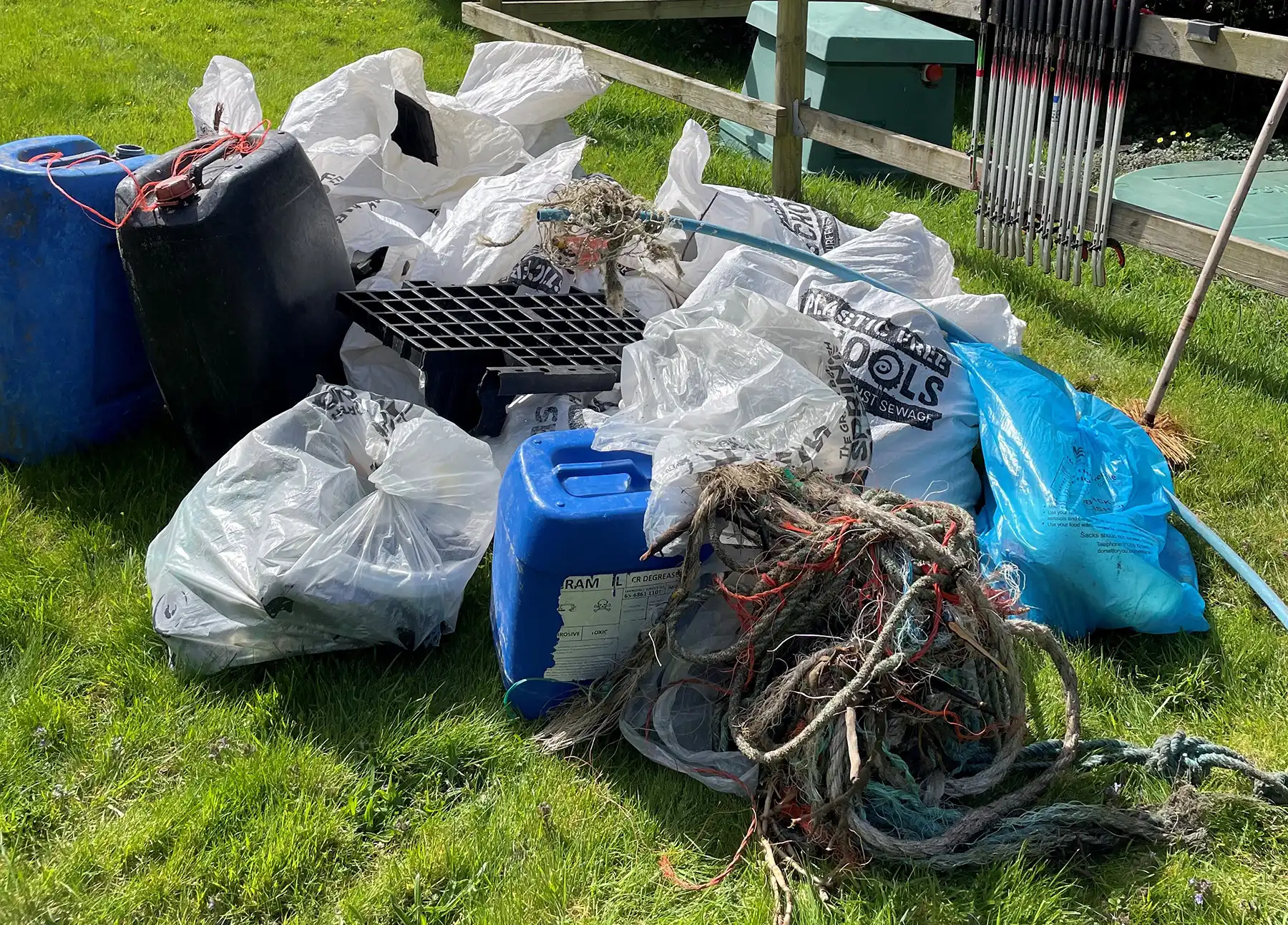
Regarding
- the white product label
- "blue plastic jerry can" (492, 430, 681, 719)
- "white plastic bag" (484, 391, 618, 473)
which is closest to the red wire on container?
"white plastic bag" (484, 391, 618, 473)

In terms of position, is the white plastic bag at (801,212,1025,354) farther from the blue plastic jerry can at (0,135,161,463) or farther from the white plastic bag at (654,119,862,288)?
the blue plastic jerry can at (0,135,161,463)

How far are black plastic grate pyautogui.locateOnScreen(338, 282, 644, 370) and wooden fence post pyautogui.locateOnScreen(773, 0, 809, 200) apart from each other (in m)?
2.18

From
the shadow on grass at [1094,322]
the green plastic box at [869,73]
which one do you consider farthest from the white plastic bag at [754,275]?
the green plastic box at [869,73]

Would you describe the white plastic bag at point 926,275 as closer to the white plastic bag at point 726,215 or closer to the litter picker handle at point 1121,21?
the white plastic bag at point 726,215

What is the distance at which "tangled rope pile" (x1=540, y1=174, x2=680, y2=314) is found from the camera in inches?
132

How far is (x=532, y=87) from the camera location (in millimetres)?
4887

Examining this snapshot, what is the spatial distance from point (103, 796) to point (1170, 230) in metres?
3.72

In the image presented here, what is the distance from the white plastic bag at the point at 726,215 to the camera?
388cm

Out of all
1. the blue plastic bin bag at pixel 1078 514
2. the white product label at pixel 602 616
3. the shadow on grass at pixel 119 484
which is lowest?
the shadow on grass at pixel 119 484

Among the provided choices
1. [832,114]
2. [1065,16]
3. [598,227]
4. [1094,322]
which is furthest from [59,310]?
[832,114]

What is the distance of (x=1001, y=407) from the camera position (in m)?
3.19

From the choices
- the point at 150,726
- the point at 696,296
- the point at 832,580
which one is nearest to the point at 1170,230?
the point at 696,296

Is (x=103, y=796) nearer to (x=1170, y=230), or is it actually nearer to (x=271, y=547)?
(x=271, y=547)

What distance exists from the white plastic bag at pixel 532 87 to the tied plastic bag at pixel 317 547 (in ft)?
7.84
